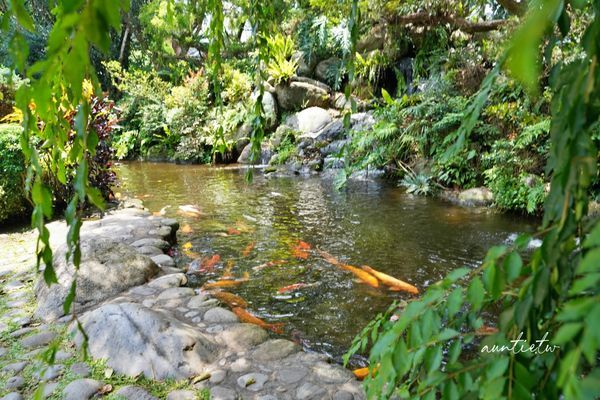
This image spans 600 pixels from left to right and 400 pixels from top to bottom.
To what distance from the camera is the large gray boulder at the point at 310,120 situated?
48.1ft

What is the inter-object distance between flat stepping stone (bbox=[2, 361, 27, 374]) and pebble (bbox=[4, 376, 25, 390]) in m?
0.08

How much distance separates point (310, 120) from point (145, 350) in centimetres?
1297

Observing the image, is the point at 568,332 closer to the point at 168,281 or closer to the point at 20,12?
the point at 20,12

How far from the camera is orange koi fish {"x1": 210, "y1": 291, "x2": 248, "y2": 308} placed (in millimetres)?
3964

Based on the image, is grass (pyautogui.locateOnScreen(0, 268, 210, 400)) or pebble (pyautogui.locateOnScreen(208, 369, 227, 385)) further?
pebble (pyautogui.locateOnScreen(208, 369, 227, 385))

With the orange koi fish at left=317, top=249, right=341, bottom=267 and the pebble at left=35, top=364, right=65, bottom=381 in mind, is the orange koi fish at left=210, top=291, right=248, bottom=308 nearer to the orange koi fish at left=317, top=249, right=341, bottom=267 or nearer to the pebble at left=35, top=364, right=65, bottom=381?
the orange koi fish at left=317, top=249, right=341, bottom=267

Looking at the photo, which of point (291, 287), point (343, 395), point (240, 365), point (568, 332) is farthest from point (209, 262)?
point (568, 332)

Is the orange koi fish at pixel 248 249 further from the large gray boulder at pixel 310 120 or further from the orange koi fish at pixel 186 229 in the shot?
the large gray boulder at pixel 310 120

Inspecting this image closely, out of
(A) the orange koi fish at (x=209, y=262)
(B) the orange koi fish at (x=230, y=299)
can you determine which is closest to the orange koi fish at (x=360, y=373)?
(B) the orange koi fish at (x=230, y=299)

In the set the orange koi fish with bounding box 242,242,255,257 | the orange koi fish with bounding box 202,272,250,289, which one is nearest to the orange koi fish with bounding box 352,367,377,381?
the orange koi fish with bounding box 202,272,250,289

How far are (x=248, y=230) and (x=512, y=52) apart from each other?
6.27 meters

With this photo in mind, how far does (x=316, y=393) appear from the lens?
230cm

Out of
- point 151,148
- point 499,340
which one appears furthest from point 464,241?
point 151,148

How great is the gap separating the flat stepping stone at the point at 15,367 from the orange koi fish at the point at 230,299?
174cm
